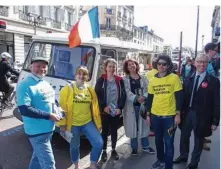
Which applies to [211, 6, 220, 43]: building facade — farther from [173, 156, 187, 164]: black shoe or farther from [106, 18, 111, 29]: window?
[106, 18, 111, 29]: window

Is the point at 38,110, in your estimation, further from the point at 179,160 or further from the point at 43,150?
the point at 179,160

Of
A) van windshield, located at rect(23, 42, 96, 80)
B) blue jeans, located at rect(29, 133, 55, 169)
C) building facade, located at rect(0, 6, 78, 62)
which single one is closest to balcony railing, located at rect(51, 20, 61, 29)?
building facade, located at rect(0, 6, 78, 62)

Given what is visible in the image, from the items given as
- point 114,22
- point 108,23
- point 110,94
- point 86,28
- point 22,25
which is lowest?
point 110,94

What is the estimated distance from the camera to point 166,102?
12.4ft

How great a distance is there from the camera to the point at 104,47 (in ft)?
17.8

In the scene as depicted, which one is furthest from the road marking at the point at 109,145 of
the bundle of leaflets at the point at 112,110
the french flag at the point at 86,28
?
the french flag at the point at 86,28

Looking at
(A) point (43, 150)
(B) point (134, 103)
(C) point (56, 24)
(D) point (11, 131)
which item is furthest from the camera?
(C) point (56, 24)

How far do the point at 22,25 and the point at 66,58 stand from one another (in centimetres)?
2000

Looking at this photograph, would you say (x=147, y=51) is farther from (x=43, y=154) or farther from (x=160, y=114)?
(x=43, y=154)

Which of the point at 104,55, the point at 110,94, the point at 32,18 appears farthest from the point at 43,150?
the point at 32,18

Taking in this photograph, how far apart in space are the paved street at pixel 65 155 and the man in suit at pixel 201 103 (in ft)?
2.49

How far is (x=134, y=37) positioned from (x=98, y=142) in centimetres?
6872

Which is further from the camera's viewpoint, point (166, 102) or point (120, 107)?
point (120, 107)

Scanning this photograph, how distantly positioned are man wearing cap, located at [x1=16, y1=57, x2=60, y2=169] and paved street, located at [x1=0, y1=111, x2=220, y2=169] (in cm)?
127
